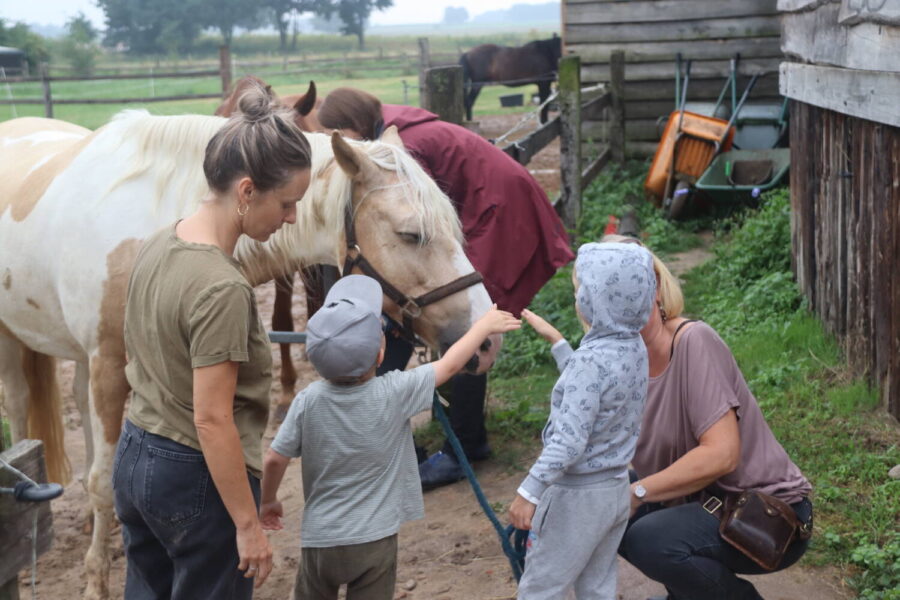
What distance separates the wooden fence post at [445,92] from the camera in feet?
15.5

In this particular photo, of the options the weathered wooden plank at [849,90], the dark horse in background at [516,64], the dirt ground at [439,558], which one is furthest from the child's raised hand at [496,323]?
the dark horse in background at [516,64]

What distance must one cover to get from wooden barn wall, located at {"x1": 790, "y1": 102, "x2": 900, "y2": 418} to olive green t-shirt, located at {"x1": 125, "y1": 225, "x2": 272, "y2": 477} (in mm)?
2959

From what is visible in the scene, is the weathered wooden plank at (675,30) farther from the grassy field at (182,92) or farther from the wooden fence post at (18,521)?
the wooden fence post at (18,521)

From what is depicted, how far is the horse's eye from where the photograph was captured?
2877 mm

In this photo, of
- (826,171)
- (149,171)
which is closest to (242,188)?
(149,171)

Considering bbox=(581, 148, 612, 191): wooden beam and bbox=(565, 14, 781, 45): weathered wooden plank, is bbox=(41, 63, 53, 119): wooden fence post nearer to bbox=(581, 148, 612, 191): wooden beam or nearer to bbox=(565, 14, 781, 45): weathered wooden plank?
bbox=(565, 14, 781, 45): weathered wooden plank

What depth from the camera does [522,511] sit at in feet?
7.13

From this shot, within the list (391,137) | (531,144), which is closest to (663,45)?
(531,144)

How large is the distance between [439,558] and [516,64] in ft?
60.6

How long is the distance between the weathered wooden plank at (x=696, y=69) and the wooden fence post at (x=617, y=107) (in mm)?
542

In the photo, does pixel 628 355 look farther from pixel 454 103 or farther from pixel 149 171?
pixel 454 103

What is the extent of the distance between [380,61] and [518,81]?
2059cm

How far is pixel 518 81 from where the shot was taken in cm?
1978

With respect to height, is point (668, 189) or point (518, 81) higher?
point (518, 81)
